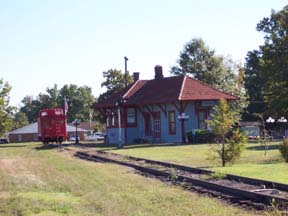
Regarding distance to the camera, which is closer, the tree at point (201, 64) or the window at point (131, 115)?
the window at point (131, 115)

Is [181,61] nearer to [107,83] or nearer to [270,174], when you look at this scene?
[107,83]

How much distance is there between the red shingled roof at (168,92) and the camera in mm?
47906

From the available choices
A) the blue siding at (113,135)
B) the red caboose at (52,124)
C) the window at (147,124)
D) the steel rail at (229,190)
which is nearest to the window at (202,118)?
the window at (147,124)

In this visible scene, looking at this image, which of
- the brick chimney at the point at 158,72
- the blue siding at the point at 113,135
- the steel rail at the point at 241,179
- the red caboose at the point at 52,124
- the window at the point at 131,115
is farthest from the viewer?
the red caboose at the point at 52,124

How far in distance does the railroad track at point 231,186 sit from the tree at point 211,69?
176 ft

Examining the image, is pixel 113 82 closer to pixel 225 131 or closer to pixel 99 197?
pixel 225 131

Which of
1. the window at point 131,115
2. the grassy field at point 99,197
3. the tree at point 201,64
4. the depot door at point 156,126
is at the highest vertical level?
the tree at point 201,64

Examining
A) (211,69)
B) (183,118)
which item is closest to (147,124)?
(183,118)

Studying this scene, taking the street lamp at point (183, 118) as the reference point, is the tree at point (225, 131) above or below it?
below

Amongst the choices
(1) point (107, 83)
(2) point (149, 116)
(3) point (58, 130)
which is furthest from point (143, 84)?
(1) point (107, 83)

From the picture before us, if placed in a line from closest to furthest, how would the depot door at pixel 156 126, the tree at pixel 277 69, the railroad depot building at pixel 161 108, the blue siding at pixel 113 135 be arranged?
the tree at pixel 277 69 → the railroad depot building at pixel 161 108 → the depot door at pixel 156 126 → the blue siding at pixel 113 135

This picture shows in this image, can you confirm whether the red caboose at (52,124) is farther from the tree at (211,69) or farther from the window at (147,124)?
the tree at (211,69)

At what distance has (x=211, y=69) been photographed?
257ft

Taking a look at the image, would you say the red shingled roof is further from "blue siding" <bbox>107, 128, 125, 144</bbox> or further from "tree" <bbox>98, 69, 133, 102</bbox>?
"tree" <bbox>98, 69, 133, 102</bbox>
